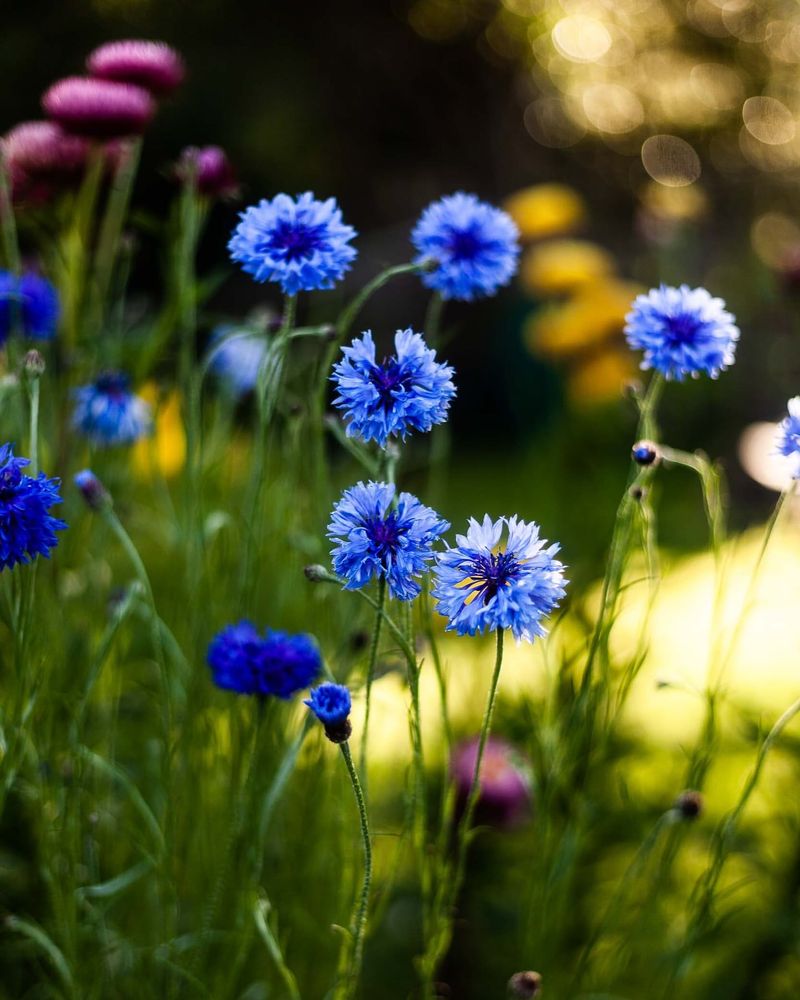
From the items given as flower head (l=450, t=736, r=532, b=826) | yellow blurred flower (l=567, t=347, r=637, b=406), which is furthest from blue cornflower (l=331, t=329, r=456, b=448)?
yellow blurred flower (l=567, t=347, r=637, b=406)

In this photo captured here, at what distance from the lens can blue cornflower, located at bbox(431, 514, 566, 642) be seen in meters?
0.41

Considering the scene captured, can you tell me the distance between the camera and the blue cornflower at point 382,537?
0.43 metres

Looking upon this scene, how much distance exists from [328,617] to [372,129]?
11.5 ft

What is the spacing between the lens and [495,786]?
0.90m

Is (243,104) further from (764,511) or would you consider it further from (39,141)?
(39,141)

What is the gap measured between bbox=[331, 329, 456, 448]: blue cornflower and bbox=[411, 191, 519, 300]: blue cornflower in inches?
7.4

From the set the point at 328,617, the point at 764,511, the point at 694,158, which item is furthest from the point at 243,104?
the point at 328,617

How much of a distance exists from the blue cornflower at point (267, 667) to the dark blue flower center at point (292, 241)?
0.21 metres

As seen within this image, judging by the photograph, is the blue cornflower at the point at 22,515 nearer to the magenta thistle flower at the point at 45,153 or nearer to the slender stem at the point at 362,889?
the slender stem at the point at 362,889

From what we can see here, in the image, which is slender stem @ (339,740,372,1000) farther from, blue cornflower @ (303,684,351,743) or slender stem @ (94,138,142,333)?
slender stem @ (94,138,142,333)

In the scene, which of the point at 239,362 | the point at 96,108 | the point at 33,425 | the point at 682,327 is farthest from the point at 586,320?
the point at 33,425

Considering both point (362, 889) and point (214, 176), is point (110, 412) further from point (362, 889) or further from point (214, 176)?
point (362, 889)

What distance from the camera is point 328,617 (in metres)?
0.78

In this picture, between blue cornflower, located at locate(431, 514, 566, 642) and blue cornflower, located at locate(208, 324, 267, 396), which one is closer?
blue cornflower, located at locate(431, 514, 566, 642)
